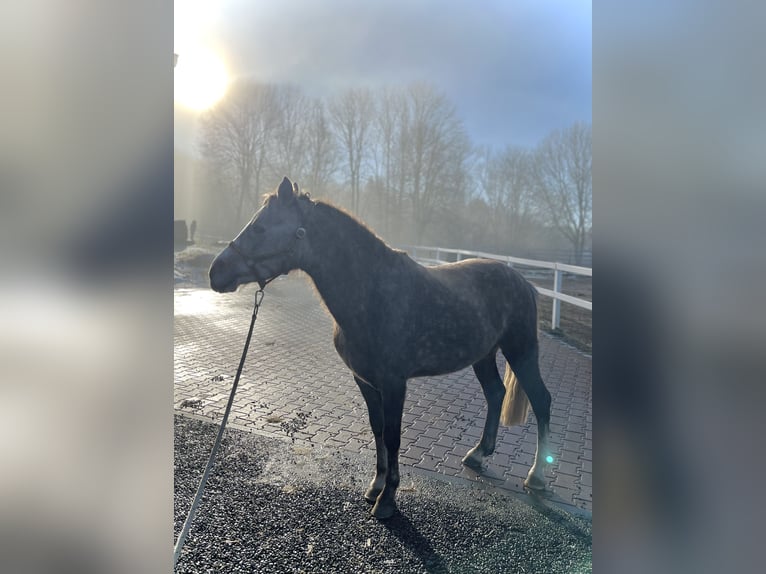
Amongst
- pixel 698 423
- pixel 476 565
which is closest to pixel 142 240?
pixel 698 423

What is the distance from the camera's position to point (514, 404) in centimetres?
280

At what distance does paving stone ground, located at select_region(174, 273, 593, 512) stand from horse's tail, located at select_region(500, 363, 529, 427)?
0.87ft

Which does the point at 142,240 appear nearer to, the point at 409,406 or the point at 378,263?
the point at 378,263

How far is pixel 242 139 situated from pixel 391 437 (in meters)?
2.04

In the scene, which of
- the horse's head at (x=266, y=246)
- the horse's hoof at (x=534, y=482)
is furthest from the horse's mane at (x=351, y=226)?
the horse's hoof at (x=534, y=482)

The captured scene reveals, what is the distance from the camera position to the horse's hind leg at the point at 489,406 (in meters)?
2.84

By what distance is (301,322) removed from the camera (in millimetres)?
3814

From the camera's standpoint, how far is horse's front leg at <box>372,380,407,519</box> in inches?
91.7

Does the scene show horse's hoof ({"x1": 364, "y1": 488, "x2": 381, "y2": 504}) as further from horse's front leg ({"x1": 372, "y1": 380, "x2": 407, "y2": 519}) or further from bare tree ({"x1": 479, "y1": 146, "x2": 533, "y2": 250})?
bare tree ({"x1": 479, "y1": 146, "x2": 533, "y2": 250})

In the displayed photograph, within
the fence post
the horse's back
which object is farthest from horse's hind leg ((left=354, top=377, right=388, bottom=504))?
the fence post

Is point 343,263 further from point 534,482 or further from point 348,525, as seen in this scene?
point 534,482

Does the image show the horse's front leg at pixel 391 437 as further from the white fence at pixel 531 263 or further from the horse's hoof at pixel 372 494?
the white fence at pixel 531 263

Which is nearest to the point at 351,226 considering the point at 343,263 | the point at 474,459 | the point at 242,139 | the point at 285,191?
the point at 343,263

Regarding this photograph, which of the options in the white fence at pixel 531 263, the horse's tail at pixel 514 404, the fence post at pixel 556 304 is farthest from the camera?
the fence post at pixel 556 304
